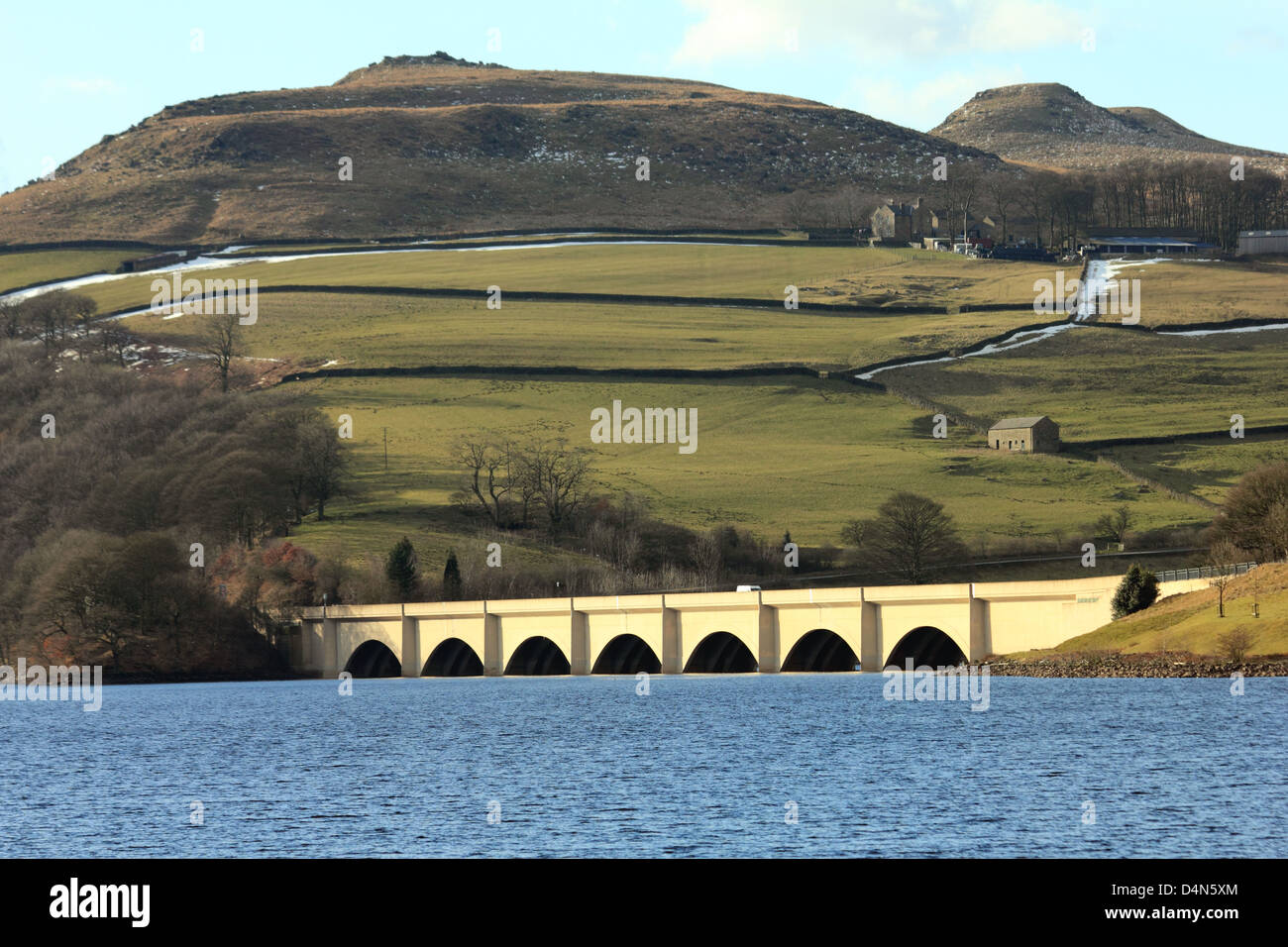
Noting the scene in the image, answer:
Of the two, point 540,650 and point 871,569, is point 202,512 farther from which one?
point 871,569

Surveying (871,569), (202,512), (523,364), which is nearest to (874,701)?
(871,569)

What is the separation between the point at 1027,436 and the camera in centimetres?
14850

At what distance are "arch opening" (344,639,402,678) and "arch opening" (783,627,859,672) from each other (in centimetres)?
3347

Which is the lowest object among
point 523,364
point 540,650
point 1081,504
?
point 540,650

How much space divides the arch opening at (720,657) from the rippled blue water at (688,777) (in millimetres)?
15119

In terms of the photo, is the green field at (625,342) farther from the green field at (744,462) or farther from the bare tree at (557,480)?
the bare tree at (557,480)

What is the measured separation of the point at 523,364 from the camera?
179 metres

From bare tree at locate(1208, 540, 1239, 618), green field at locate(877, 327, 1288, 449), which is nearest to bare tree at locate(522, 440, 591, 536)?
green field at locate(877, 327, 1288, 449)

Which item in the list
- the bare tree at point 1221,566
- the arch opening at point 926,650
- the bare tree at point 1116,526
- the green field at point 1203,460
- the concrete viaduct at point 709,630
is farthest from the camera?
the green field at point 1203,460

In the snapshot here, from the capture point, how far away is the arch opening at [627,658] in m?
116

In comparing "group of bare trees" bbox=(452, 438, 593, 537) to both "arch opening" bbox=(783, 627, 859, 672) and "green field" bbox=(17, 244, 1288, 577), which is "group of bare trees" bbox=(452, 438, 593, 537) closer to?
"green field" bbox=(17, 244, 1288, 577)

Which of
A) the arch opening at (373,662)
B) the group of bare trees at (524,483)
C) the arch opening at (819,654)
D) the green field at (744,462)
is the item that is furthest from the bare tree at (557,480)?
the arch opening at (819,654)
